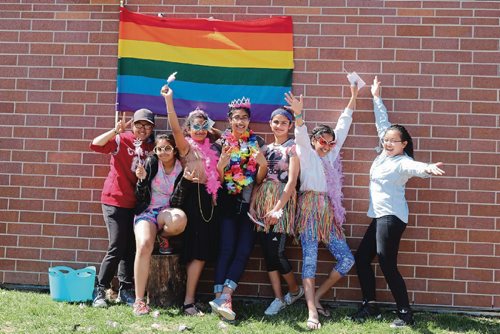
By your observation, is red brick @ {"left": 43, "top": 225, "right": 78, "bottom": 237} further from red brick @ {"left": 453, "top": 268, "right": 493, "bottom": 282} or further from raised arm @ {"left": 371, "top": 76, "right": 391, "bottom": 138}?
red brick @ {"left": 453, "top": 268, "right": 493, "bottom": 282}

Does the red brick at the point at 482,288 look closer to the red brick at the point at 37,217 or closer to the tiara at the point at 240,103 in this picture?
the tiara at the point at 240,103

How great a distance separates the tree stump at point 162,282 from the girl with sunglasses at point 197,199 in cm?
14

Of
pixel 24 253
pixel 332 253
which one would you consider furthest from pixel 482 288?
pixel 24 253

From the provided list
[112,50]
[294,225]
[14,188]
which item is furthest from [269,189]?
[14,188]

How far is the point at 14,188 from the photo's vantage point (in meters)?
5.60

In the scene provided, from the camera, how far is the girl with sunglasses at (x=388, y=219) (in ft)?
15.3

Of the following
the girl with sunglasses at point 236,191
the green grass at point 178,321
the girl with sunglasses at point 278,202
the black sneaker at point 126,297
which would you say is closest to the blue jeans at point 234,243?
the girl with sunglasses at point 236,191

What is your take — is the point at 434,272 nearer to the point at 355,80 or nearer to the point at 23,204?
the point at 355,80

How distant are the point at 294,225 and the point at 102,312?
1928 mm

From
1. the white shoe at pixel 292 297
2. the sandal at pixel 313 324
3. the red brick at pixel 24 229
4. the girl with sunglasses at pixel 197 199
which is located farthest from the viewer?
the red brick at pixel 24 229

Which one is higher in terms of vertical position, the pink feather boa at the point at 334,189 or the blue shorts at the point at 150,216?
the pink feather boa at the point at 334,189

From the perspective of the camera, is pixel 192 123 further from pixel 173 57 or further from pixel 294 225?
pixel 294 225

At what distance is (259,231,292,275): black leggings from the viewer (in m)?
4.89

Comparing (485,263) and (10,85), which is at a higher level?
(10,85)
